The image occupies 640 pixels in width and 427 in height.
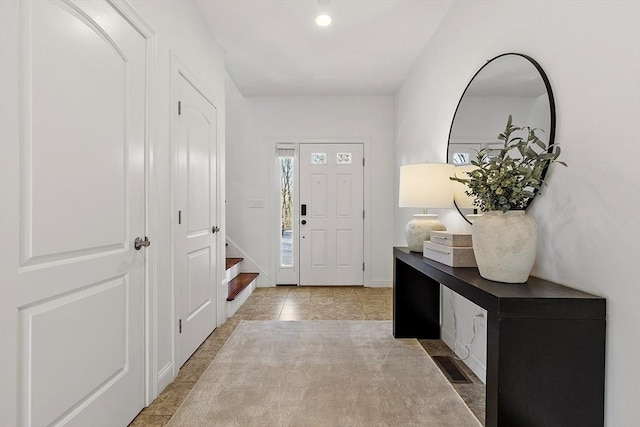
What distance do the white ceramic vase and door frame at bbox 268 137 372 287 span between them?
3297mm

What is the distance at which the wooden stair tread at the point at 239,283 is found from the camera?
11.7 feet

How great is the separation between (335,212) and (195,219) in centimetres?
245

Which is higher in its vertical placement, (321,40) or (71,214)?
(321,40)

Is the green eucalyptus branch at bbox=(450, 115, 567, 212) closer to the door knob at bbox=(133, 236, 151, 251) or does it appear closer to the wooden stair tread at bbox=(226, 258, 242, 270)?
the door knob at bbox=(133, 236, 151, 251)

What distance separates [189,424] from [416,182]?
1948 millimetres

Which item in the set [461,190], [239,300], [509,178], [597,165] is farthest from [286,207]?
[597,165]

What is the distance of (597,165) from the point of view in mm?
1224

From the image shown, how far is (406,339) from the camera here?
2.78m

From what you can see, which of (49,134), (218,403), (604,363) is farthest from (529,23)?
(218,403)

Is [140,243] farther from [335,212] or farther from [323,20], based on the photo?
[335,212]

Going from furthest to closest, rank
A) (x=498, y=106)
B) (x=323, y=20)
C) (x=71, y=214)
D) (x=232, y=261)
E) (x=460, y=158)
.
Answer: (x=232, y=261) → (x=323, y=20) → (x=460, y=158) → (x=498, y=106) → (x=71, y=214)

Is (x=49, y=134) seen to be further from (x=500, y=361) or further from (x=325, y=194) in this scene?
(x=325, y=194)

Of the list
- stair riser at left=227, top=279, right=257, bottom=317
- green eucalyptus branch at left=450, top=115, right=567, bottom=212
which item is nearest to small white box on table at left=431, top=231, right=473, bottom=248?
green eucalyptus branch at left=450, top=115, right=567, bottom=212

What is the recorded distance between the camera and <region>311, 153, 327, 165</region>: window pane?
4.72 metres
